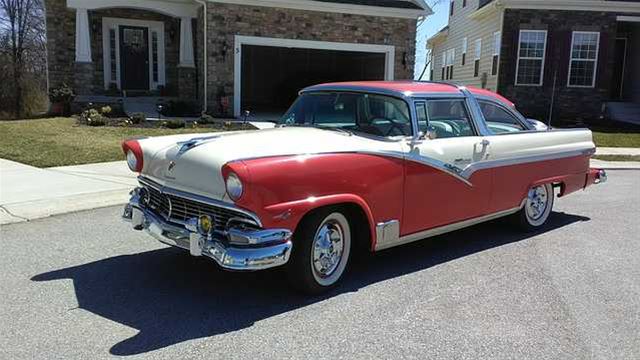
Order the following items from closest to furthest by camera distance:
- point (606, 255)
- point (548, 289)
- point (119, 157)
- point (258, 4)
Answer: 1. point (548, 289)
2. point (606, 255)
3. point (119, 157)
4. point (258, 4)

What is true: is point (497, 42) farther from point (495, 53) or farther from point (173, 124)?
point (173, 124)

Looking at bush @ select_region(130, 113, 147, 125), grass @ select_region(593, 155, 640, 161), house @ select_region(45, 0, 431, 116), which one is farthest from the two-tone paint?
house @ select_region(45, 0, 431, 116)

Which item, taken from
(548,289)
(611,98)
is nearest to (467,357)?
(548,289)

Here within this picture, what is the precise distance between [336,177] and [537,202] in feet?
11.1

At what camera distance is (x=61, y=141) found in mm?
12266

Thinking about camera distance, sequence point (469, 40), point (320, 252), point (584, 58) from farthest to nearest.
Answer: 1. point (469, 40)
2. point (584, 58)
3. point (320, 252)

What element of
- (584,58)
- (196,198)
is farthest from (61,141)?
(584,58)

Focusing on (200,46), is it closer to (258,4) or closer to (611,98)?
(258,4)

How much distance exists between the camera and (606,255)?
584 centimetres

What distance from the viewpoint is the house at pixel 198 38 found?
17.7 meters

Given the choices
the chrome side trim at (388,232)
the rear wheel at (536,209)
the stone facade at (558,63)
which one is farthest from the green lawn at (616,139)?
the chrome side trim at (388,232)

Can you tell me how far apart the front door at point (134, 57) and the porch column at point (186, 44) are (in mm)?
1687

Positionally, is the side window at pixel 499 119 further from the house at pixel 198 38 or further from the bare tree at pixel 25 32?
the bare tree at pixel 25 32

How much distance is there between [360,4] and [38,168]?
41.7 ft
